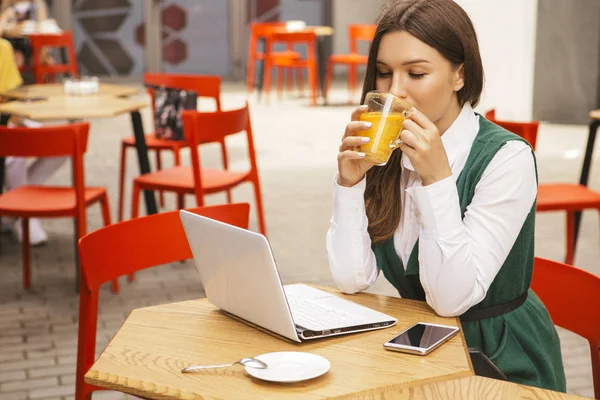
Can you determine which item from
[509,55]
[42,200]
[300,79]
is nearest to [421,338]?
[42,200]

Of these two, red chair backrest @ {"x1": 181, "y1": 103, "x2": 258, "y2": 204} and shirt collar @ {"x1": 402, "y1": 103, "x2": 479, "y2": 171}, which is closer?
shirt collar @ {"x1": 402, "y1": 103, "x2": 479, "y2": 171}

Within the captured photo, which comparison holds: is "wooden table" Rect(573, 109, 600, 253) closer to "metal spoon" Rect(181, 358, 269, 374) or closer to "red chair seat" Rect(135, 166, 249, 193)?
"red chair seat" Rect(135, 166, 249, 193)

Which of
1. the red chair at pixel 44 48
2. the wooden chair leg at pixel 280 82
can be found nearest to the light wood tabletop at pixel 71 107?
the red chair at pixel 44 48

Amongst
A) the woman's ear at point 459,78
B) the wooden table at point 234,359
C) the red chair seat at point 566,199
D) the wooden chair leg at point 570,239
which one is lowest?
the wooden chair leg at point 570,239

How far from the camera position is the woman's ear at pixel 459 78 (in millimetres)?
1795

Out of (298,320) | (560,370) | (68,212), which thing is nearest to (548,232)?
(68,212)

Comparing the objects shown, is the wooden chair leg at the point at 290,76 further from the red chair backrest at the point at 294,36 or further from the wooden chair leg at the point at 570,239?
the wooden chair leg at the point at 570,239

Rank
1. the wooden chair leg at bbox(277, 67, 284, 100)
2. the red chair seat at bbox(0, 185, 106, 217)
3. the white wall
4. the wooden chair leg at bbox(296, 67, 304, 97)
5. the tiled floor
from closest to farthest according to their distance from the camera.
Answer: the tiled floor → the red chair seat at bbox(0, 185, 106, 217) → the white wall → the wooden chair leg at bbox(277, 67, 284, 100) → the wooden chair leg at bbox(296, 67, 304, 97)

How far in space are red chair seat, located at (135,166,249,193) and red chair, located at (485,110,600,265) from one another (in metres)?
1.35

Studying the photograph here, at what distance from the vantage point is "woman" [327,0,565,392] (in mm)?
1665

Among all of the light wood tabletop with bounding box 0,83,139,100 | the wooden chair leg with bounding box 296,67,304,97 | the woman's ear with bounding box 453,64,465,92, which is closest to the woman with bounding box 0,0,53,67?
the wooden chair leg with bounding box 296,67,304,97

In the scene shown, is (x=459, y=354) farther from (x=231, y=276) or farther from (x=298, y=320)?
(x=231, y=276)

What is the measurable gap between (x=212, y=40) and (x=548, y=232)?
8.30 metres

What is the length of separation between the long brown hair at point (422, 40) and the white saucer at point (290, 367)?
516mm
